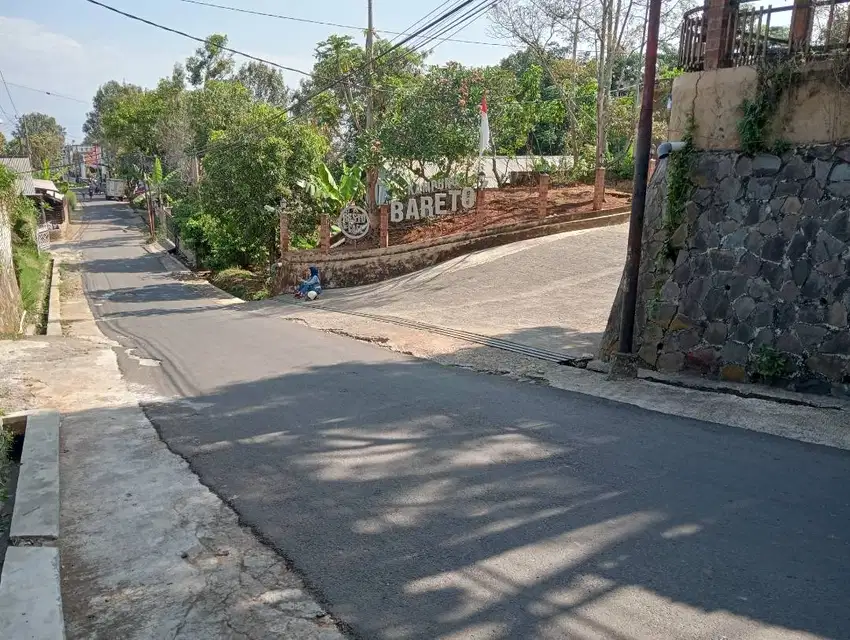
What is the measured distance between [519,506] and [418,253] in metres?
17.1

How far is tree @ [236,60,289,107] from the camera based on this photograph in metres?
64.7

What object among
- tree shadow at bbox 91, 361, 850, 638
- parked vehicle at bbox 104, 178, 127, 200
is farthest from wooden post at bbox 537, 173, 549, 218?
parked vehicle at bbox 104, 178, 127, 200

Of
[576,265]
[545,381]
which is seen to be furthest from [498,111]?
[545,381]

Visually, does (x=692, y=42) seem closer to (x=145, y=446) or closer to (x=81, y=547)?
(x=145, y=446)

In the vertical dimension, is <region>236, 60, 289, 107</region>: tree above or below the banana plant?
above

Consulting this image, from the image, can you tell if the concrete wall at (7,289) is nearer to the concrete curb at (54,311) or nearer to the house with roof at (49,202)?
the concrete curb at (54,311)

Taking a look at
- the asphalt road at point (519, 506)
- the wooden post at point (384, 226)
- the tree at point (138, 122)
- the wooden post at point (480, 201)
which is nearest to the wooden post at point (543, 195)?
the wooden post at point (480, 201)

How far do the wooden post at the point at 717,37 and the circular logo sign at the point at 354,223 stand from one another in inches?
648

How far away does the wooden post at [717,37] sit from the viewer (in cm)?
898

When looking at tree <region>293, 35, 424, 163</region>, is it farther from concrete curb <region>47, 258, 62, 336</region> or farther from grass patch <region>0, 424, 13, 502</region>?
grass patch <region>0, 424, 13, 502</region>

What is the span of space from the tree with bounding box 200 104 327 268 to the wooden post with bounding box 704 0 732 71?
17.9 m

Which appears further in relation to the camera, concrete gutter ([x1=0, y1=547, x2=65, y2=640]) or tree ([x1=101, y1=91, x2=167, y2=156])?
tree ([x1=101, y1=91, x2=167, y2=156])

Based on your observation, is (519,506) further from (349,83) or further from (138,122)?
(138,122)

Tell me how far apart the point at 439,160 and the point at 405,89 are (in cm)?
377
